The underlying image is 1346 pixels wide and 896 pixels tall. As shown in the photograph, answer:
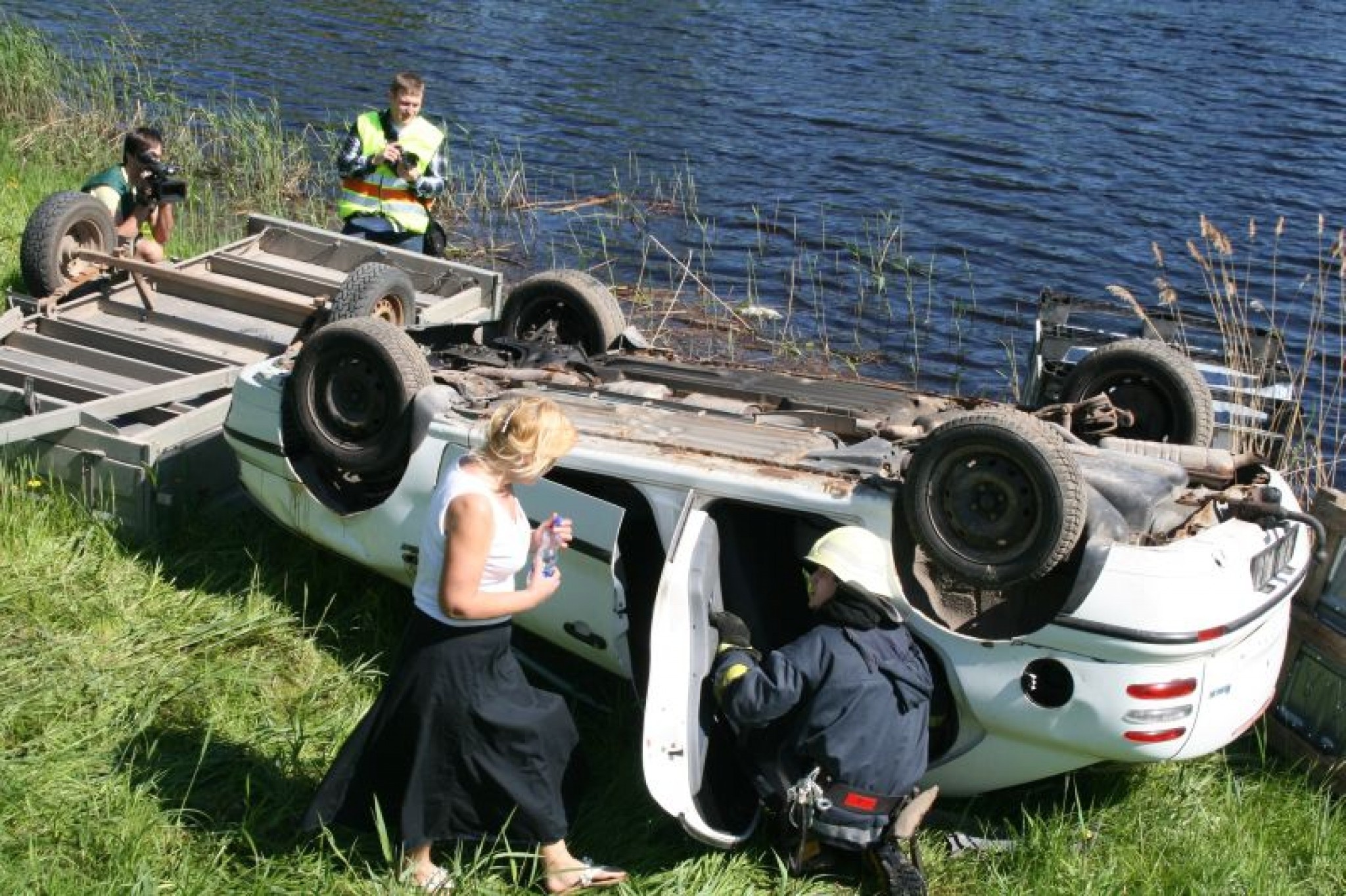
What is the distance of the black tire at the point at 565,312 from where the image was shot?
23.3 ft

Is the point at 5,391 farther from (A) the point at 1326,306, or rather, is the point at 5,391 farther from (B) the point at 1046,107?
(B) the point at 1046,107

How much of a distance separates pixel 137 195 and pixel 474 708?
5938 mm

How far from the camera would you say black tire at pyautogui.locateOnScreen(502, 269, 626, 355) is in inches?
280

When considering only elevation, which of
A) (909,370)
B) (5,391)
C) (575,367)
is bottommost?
(909,370)

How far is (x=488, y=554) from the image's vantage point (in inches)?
170

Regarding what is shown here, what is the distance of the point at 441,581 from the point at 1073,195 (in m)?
12.4

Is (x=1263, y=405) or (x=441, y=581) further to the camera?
(x=1263, y=405)

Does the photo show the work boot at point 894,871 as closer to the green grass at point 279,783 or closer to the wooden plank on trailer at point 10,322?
the green grass at point 279,783

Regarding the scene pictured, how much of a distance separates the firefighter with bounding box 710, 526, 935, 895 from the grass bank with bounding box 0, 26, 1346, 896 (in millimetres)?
244

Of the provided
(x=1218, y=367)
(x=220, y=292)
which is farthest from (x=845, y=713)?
(x=220, y=292)

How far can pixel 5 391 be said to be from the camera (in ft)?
23.7

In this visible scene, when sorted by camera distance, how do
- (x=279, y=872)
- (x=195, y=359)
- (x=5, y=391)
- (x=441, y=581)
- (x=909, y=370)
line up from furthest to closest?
(x=909, y=370) < (x=195, y=359) < (x=5, y=391) < (x=279, y=872) < (x=441, y=581)

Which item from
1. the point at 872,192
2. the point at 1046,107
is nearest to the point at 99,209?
the point at 872,192

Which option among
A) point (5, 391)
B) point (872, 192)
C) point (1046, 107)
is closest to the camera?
point (5, 391)
